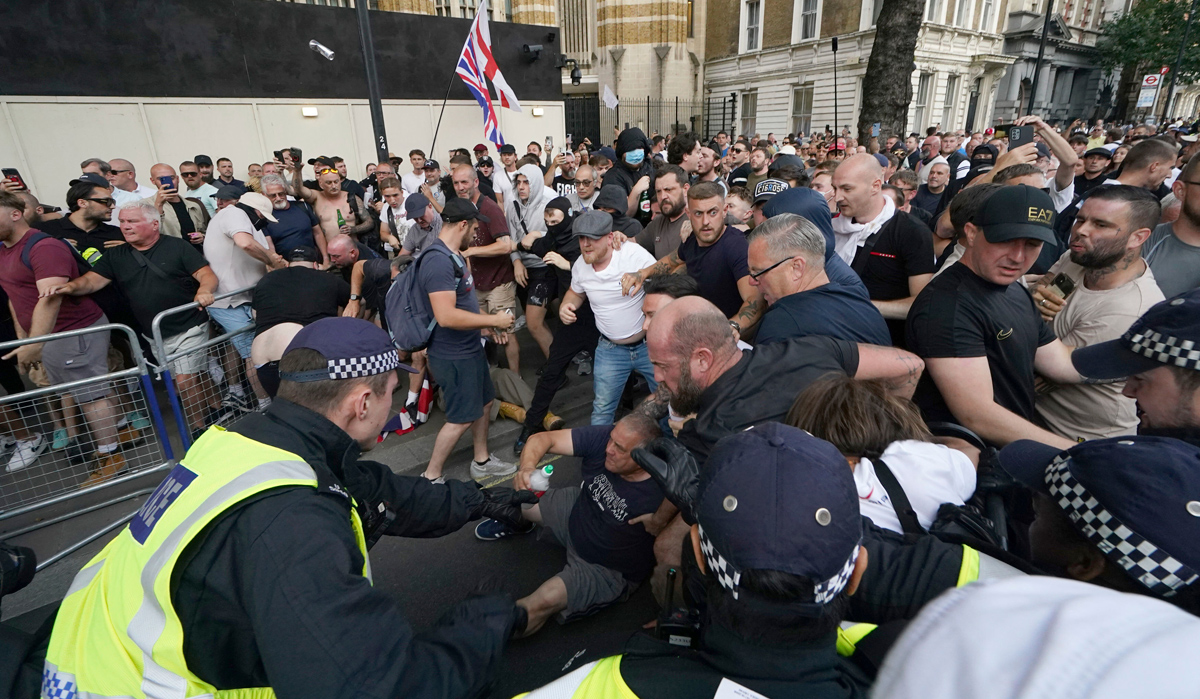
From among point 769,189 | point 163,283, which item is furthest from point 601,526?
point 163,283

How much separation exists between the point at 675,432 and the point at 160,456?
12.6ft

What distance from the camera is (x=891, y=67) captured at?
12.5 metres

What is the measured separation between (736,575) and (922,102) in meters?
32.7

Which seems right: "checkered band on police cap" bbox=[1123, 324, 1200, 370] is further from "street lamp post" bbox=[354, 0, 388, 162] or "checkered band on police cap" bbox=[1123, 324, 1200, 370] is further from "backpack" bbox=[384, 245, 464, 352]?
"street lamp post" bbox=[354, 0, 388, 162]

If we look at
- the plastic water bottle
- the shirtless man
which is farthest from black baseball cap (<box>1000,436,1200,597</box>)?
the shirtless man

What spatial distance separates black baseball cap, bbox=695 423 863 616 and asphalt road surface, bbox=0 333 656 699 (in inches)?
56.1

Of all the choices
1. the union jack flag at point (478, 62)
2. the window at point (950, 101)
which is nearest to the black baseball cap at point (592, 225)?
the union jack flag at point (478, 62)

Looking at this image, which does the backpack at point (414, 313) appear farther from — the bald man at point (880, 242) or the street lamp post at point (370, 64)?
the street lamp post at point (370, 64)

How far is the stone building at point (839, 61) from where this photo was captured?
26.0 meters

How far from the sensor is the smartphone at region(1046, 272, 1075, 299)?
9.19 ft

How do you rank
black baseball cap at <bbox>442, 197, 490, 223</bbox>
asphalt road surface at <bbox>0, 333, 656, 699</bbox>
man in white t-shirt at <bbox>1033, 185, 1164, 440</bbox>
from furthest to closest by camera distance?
black baseball cap at <bbox>442, 197, 490, 223</bbox>, asphalt road surface at <bbox>0, 333, 656, 699</bbox>, man in white t-shirt at <bbox>1033, 185, 1164, 440</bbox>

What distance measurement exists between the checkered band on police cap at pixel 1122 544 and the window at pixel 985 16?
3570 centimetres

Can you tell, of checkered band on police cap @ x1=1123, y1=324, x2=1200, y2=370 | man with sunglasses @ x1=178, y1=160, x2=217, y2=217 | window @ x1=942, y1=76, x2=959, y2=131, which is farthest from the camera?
window @ x1=942, y1=76, x2=959, y2=131

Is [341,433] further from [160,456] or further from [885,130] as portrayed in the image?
[885,130]
